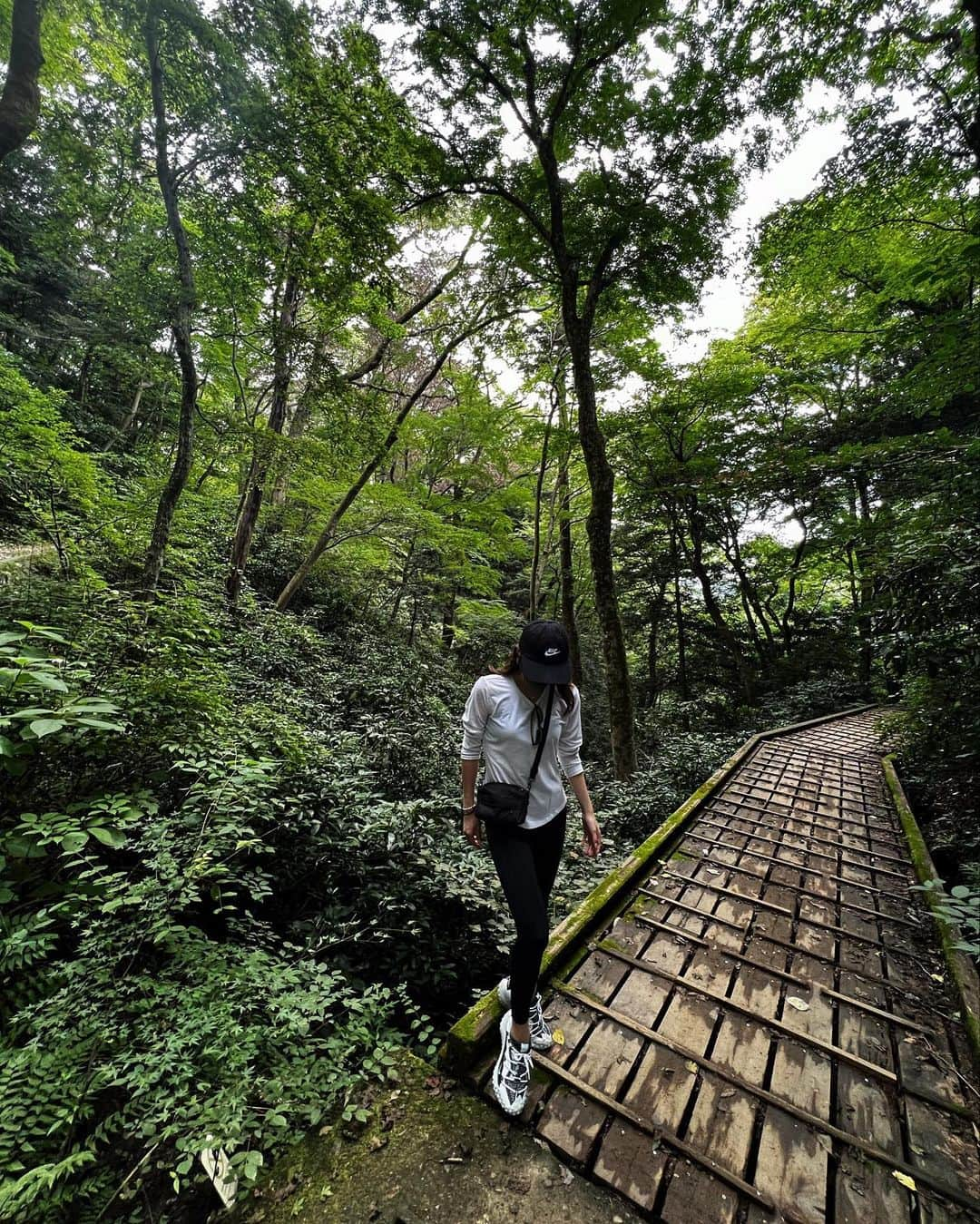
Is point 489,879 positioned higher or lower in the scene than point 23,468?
lower

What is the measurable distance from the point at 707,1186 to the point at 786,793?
494 cm

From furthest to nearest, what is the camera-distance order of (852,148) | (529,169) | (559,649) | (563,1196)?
(529,169) < (852,148) < (559,649) < (563,1196)

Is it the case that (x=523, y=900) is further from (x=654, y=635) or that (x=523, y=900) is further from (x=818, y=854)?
(x=654, y=635)

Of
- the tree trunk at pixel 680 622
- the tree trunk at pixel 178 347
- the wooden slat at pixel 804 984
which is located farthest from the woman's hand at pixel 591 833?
the tree trunk at pixel 680 622

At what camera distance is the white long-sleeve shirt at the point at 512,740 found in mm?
2188

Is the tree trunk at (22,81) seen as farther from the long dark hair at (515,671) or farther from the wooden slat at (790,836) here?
the wooden slat at (790,836)

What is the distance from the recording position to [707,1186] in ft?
5.53

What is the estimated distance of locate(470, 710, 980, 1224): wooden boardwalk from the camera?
1717 millimetres

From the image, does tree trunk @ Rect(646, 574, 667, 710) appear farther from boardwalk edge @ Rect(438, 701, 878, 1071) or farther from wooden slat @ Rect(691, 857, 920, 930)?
wooden slat @ Rect(691, 857, 920, 930)

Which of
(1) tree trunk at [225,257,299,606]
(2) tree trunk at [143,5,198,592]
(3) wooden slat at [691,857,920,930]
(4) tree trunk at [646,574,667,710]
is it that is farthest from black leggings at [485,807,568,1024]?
(4) tree trunk at [646,574,667,710]

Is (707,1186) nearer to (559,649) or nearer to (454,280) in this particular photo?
(559,649)

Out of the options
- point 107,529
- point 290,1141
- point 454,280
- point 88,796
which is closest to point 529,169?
point 454,280

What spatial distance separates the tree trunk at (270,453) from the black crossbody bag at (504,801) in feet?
18.7

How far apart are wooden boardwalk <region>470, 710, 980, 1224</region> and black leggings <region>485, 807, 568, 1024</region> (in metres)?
0.45
